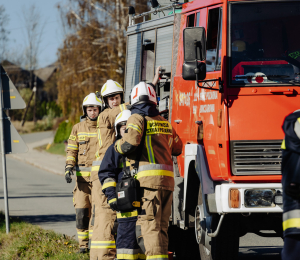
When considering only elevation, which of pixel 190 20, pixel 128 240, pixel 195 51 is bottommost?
pixel 128 240

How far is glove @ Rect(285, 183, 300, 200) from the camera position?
9.96 ft

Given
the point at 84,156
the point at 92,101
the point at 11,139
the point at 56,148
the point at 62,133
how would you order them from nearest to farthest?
the point at 92,101, the point at 84,156, the point at 11,139, the point at 56,148, the point at 62,133

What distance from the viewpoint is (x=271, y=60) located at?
516 centimetres

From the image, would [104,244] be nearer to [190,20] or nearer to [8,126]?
[190,20]

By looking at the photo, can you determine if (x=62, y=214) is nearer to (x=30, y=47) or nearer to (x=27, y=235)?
(x=27, y=235)

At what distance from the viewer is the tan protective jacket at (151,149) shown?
15.4 feet

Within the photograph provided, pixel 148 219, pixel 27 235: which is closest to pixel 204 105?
pixel 148 219

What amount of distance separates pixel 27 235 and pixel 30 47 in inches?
2018

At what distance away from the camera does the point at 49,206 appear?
460 inches

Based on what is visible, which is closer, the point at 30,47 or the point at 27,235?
the point at 27,235

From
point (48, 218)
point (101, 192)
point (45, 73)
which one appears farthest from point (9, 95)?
point (45, 73)

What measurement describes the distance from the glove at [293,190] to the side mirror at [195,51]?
2.14m

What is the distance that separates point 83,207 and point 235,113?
2899 mm

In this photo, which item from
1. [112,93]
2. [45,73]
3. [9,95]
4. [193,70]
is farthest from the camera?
[45,73]
